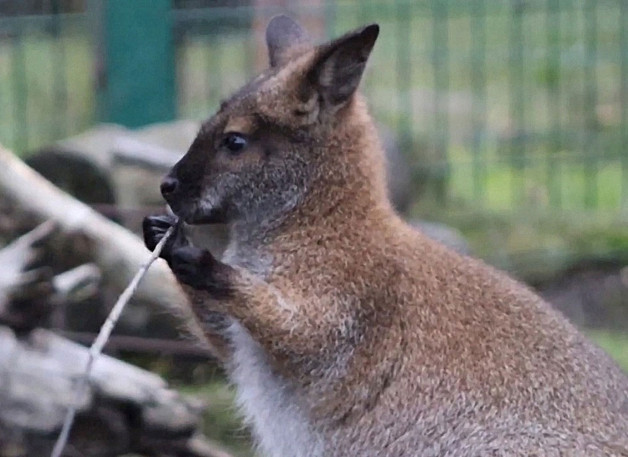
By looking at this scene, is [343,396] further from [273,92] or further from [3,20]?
[3,20]

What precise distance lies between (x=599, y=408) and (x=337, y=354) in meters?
0.73

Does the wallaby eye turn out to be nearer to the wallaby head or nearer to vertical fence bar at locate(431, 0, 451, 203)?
the wallaby head

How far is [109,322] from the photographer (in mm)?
4098

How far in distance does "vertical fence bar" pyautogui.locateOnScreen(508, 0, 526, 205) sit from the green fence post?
6.14 ft

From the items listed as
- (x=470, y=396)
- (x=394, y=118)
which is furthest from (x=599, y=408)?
(x=394, y=118)

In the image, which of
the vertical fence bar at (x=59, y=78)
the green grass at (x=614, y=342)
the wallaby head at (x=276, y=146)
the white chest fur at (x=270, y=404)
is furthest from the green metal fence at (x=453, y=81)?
the white chest fur at (x=270, y=404)

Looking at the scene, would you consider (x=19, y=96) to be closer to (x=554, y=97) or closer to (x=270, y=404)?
(x=554, y=97)

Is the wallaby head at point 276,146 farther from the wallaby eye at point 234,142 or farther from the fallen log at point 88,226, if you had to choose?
the fallen log at point 88,226

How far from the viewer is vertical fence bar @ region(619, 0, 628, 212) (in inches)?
339

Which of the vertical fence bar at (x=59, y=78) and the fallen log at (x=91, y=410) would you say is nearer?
the fallen log at (x=91, y=410)

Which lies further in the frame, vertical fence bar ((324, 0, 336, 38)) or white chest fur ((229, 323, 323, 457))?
vertical fence bar ((324, 0, 336, 38))

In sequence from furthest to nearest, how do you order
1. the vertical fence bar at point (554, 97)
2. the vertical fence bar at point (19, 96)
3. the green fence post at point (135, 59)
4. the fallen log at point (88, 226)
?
1. the vertical fence bar at point (554, 97)
2. the vertical fence bar at point (19, 96)
3. the green fence post at point (135, 59)
4. the fallen log at point (88, 226)

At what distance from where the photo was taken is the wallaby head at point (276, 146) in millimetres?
4297

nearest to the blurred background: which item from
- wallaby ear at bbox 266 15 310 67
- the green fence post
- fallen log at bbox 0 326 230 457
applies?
the green fence post
